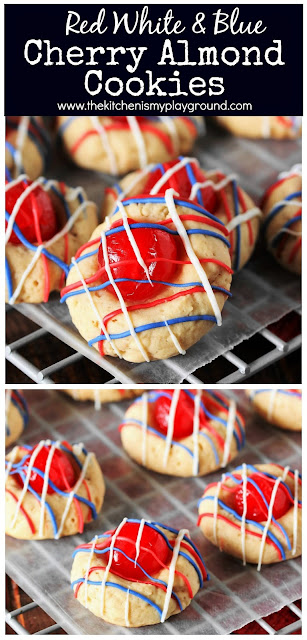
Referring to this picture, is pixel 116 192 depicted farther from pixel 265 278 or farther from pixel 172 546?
pixel 172 546

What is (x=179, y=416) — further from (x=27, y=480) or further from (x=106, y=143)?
(x=106, y=143)

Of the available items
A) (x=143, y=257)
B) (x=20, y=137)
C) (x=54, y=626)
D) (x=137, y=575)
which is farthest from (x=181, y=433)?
(x=20, y=137)

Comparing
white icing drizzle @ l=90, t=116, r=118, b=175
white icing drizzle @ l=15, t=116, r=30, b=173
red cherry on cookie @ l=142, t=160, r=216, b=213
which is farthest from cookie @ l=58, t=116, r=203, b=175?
red cherry on cookie @ l=142, t=160, r=216, b=213

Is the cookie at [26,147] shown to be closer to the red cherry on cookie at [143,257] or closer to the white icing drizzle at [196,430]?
the red cherry on cookie at [143,257]

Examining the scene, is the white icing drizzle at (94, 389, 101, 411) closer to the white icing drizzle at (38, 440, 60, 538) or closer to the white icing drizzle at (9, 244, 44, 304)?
the white icing drizzle at (38, 440, 60, 538)

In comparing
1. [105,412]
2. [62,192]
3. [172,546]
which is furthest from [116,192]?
[172,546]

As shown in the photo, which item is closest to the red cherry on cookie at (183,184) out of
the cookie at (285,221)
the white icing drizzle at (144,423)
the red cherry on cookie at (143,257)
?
the cookie at (285,221)
